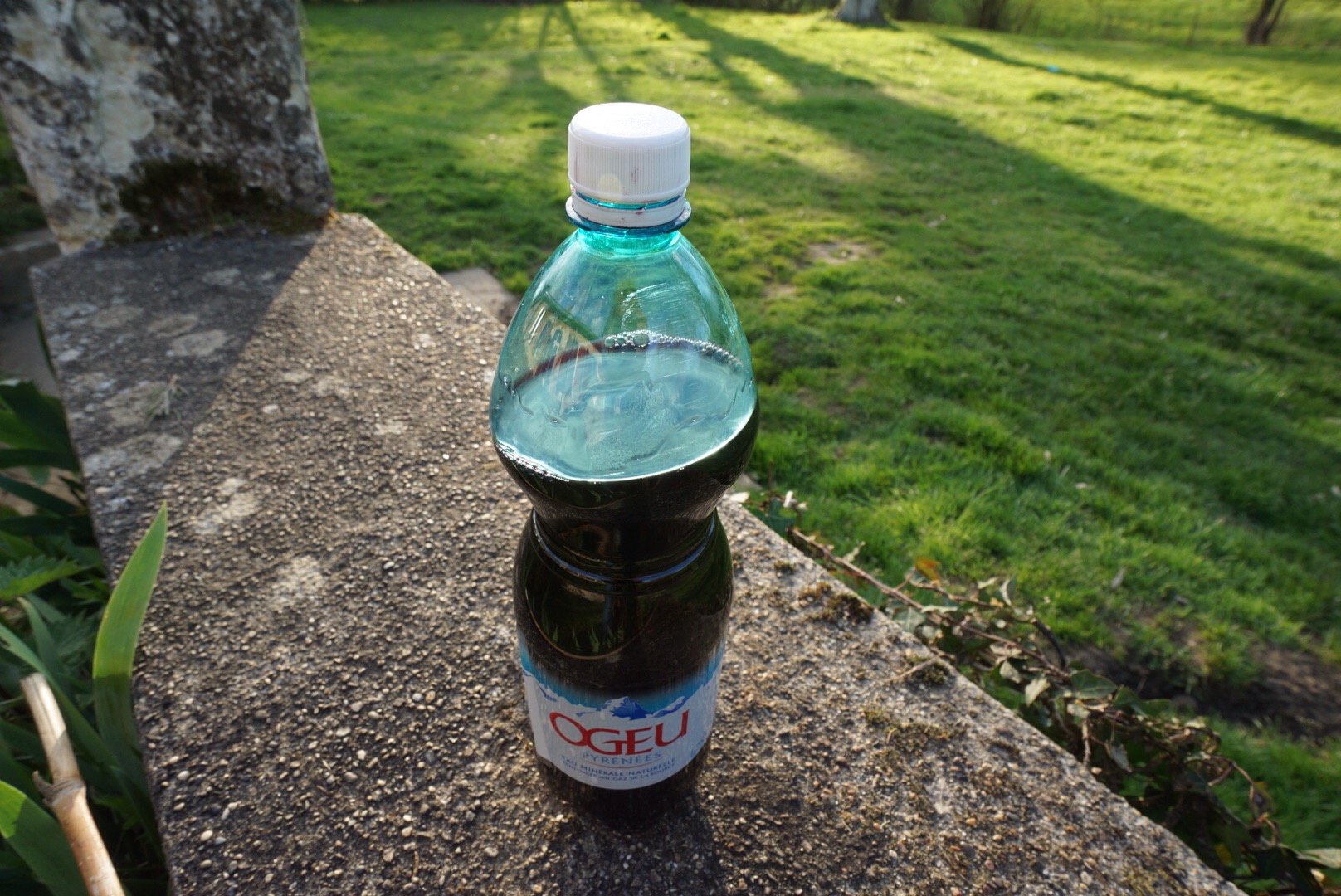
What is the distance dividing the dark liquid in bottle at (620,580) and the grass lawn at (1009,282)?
1.88 m

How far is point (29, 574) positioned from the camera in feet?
5.46

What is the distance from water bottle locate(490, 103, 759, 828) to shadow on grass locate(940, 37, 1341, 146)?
10.1 metres

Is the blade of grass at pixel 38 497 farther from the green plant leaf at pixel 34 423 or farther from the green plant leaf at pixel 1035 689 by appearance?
the green plant leaf at pixel 1035 689

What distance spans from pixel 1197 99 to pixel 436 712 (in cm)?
1134

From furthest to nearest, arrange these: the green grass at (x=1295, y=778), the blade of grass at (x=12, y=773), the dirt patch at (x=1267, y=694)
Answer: the dirt patch at (x=1267, y=694) → the green grass at (x=1295, y=778) → the blade of grass at (x=12, y=773)

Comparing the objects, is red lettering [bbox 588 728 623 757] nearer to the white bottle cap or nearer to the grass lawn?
the white bottle cap

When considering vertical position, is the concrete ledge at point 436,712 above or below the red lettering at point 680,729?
below

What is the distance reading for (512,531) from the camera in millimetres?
1808

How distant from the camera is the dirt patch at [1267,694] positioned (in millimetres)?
2537

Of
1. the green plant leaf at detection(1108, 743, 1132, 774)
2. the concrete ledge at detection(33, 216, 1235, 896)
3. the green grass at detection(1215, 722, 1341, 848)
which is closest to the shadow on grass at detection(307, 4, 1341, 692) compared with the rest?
the green grass at detection(1215, 722, 1341, 848)

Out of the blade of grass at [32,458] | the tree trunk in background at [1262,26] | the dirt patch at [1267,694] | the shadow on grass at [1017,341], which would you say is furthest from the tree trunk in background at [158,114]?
the tree trunk in background at [1262,26]

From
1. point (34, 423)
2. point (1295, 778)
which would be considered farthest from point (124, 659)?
point (1295, 778)

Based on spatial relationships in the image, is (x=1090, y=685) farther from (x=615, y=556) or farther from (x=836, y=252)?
(x=836, y=252)

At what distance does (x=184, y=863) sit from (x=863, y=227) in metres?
5.17
